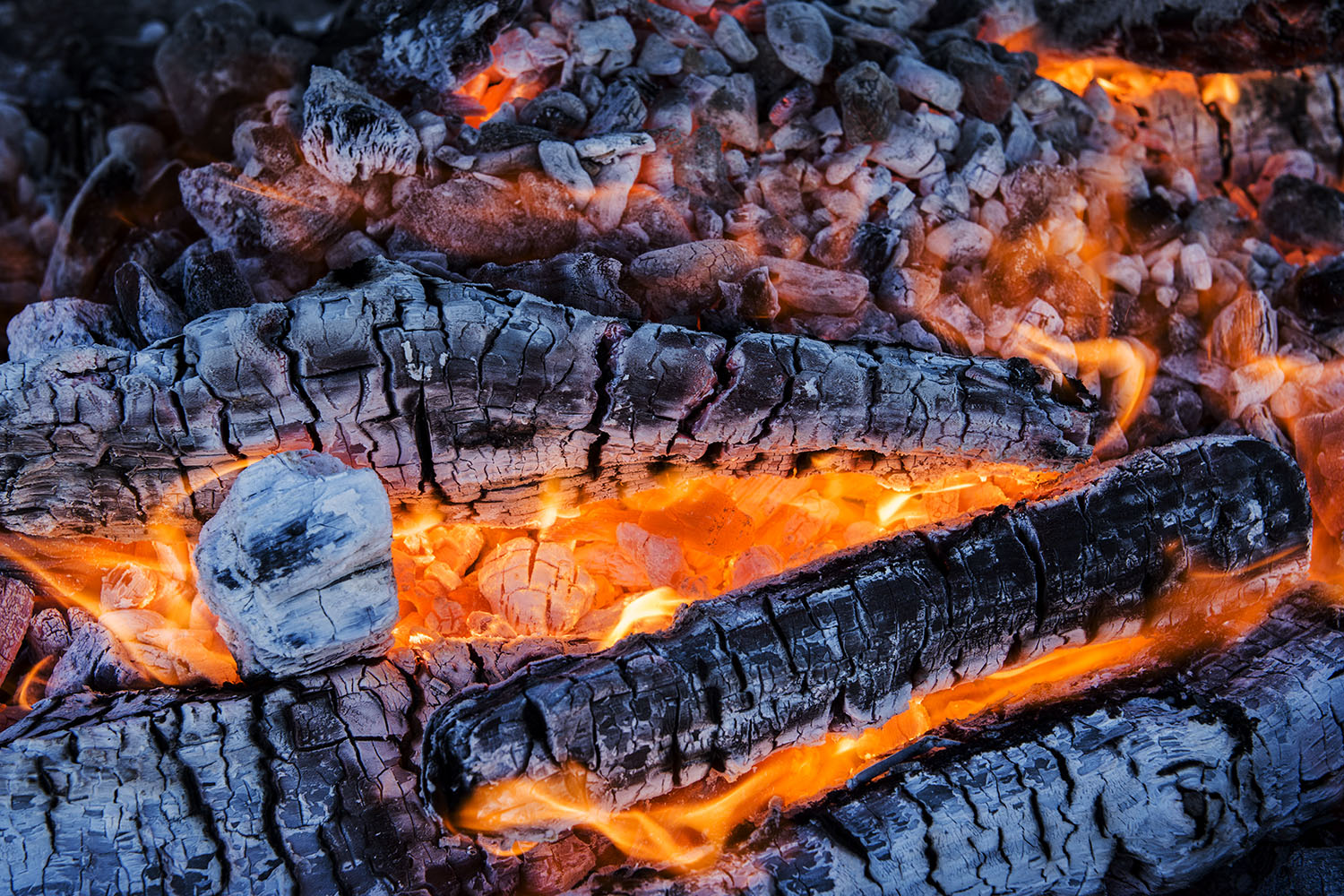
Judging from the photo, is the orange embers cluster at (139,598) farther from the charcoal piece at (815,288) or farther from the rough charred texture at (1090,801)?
the charcoal piece at (815,288)

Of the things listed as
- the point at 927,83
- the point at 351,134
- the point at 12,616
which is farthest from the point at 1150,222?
the point at 12,616

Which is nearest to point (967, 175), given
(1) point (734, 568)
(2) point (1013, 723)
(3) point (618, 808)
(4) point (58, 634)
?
(1) point (734, 568)

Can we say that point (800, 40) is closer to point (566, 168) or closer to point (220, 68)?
point (566, 168)

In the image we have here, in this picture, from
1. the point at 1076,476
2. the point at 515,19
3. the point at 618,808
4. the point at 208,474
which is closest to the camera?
the point at 618,808

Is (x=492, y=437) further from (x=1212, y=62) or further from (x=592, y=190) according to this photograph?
(x=1212, y=62)

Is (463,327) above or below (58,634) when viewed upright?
above

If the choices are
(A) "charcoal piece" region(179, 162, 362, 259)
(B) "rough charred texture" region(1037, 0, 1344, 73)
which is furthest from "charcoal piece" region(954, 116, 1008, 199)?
(A) "charcoal piece" region(179, 162, 362, 259)

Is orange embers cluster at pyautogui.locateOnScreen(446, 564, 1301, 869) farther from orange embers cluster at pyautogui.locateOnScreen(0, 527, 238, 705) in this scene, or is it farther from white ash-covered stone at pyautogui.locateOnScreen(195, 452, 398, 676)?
orange embers cluster at pyautogui.locateOnScreen(0, 527, 238, 705)
